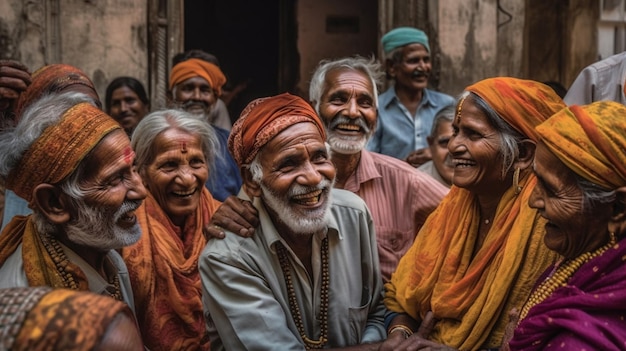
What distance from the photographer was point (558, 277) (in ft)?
8.33

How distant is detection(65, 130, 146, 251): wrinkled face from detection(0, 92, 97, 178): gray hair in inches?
8.0

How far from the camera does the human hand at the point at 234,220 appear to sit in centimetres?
317

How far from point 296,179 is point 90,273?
947 millimetres

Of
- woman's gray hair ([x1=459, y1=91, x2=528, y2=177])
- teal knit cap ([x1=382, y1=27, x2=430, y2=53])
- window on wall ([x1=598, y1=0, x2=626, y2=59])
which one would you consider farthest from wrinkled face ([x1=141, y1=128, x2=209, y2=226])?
window on wall ([x1=598, y1=0, x2=626, y2=59])

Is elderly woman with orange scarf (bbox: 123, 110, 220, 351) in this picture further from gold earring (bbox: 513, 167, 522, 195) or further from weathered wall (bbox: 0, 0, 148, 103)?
weathered wall (bbox: 0, 0, 148, 103)

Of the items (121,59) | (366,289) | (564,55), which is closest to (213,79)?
(121,59)

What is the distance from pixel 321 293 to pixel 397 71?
3.43 meters

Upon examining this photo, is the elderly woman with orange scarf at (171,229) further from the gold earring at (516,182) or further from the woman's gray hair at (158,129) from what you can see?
the gold earring at (516,182)

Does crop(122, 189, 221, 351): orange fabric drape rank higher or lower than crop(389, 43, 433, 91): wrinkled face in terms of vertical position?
lower

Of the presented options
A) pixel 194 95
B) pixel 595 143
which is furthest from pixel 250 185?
pixel 194 95

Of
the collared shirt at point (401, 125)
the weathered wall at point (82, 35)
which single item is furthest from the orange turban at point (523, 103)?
the weathered wall at point (82, 35)

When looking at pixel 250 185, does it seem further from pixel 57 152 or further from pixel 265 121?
pixel 57 152

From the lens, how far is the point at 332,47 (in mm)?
8789

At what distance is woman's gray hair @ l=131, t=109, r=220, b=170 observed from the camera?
12.7 ft
